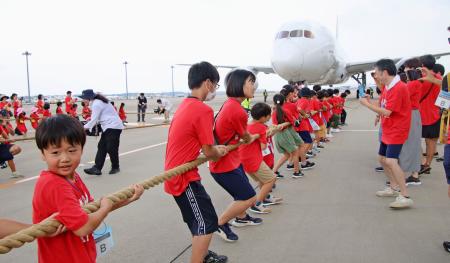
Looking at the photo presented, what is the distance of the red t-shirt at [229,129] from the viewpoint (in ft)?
10.8

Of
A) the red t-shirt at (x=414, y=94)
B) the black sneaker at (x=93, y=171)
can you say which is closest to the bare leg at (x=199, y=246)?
the red t-shirt at (x=414, y=94)

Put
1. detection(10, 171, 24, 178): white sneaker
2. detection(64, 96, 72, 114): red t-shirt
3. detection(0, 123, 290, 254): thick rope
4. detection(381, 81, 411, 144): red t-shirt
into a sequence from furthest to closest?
detection(64, 96, 72, 114): red t-shirt, detection(10, 171, 24, 178): white sneaker, detection(381, 81, 411, 144): red t-shirt, detection(0, 123, 290, 254): thick rope

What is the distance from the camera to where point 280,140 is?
5734mm

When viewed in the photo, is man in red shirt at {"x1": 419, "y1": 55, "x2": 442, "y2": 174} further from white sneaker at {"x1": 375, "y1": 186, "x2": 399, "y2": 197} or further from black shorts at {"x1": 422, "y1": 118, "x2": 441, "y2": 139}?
white sneaker at {"x1": 375, "y1": 186, "x2": 399, "y2": 197}


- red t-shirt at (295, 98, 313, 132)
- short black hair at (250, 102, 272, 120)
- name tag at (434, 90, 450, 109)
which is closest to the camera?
name tag at (434, 90, 450, 109)

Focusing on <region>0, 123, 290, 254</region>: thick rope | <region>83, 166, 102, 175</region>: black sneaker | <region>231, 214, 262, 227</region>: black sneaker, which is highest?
<region>0, 123, 290, 254</region>: thick rope

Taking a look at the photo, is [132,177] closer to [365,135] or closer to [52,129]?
[52,129]

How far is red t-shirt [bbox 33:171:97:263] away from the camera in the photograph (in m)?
1.71

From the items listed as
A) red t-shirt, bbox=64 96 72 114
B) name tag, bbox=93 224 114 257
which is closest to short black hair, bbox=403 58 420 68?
name tag, bbox=93 224 114 257

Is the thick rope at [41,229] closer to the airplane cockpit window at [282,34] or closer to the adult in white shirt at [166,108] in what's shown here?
the adult in white shirt at [166,108]

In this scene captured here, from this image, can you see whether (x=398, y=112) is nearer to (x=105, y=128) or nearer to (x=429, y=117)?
(x=429, y=117)

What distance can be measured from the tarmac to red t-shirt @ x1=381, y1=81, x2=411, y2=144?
0.92 metres

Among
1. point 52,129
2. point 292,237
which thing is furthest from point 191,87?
point 292,237

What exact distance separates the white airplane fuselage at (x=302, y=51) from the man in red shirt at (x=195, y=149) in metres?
16.3
